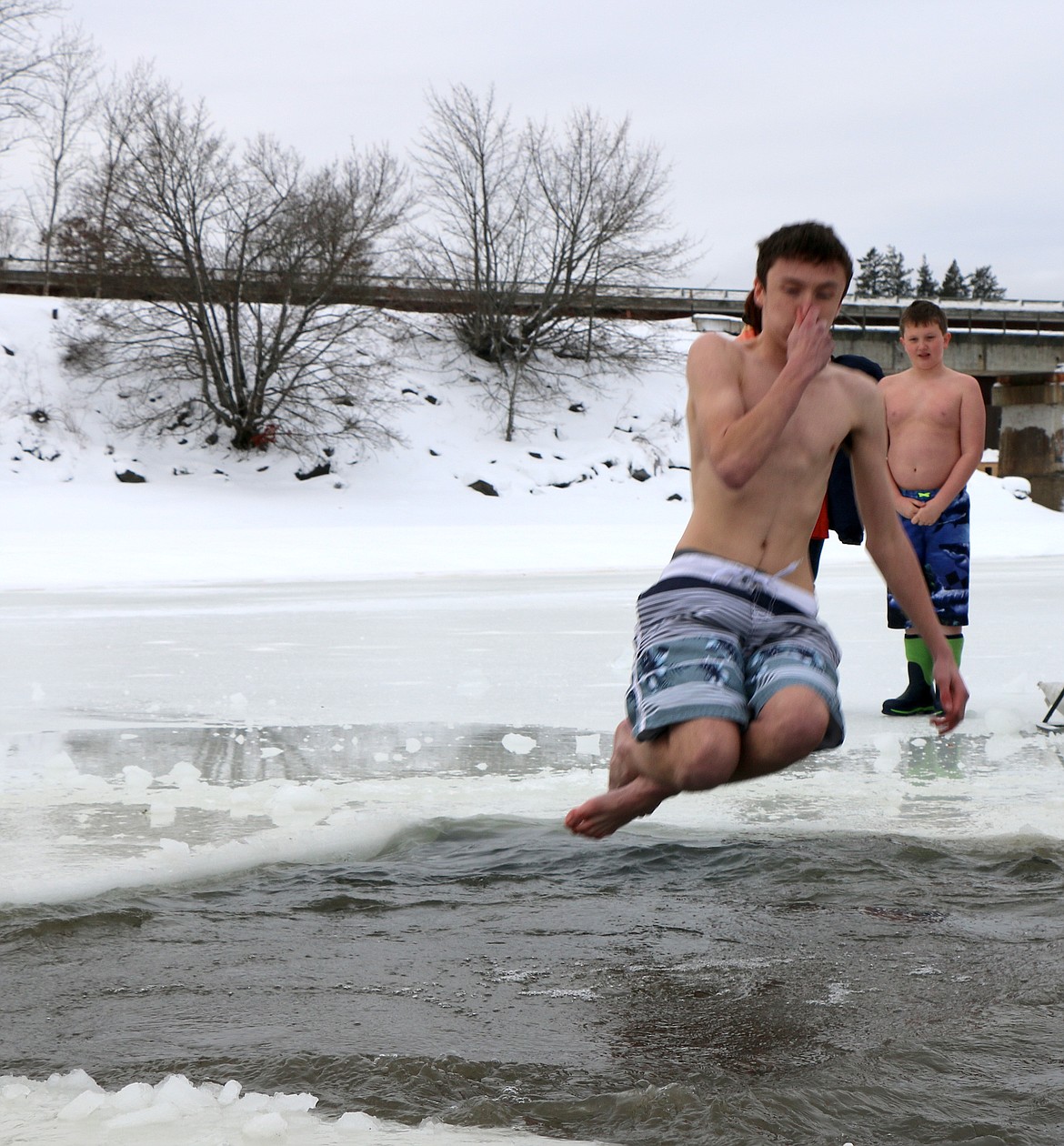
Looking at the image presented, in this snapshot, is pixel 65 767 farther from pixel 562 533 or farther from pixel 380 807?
pixel 562 533

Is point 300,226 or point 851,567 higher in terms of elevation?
point 300,226

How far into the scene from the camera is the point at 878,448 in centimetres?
293

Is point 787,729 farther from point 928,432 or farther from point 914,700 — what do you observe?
point 928,432

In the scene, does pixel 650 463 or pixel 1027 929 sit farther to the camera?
pixel 650 463

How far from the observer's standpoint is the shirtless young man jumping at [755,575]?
2.55 m

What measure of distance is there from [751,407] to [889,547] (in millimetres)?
511

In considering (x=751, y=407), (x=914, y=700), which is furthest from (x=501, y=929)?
(x=914, y=700)

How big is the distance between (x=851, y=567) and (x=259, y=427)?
1261 centimetres

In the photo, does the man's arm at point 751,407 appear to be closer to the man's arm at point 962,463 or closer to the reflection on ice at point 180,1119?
the reflection on ice at point 180,1119

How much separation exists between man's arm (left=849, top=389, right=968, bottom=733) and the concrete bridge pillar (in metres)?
26.1

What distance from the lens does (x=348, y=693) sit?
20.3 feet

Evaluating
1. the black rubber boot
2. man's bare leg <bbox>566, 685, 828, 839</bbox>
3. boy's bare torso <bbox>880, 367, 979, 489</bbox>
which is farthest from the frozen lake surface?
boy's bare torso <bbox>880, 367, 979, 489</bbox>

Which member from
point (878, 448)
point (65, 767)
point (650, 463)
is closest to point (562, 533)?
point (650, 463)

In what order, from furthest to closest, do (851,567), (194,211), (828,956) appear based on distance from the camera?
(194,211) → (851,567) → (828,956)
